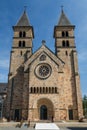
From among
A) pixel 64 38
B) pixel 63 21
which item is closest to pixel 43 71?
pixel 64 38

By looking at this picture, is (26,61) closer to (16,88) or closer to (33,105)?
(16,88)

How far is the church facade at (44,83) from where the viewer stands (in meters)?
36.1

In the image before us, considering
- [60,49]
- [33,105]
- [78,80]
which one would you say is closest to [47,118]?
[33,105]

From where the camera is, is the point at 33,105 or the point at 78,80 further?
the point at 78,80

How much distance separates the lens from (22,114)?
3547cm

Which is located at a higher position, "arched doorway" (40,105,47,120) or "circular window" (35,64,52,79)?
"circular window" (35,64,52,79)

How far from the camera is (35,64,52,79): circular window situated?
1516 inches

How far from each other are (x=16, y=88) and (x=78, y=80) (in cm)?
1459

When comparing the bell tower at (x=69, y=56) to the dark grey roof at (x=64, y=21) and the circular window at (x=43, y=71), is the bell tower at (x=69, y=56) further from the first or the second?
the circular window at (x=43, y=71)

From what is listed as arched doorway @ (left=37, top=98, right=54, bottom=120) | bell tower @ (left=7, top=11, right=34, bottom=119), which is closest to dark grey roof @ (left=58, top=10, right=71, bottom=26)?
bell tower @ (left=7, top=11, right=34, bottom=119)

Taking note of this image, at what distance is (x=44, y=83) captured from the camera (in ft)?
123

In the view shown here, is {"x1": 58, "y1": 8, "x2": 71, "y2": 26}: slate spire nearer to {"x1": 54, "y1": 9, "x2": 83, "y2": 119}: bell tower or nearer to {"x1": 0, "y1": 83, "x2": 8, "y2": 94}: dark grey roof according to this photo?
{"x1": 54, "y1": 9, "x2": 83, "y2": 119}: bell tower

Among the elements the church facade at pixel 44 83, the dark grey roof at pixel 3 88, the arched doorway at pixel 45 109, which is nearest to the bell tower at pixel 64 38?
the church facade at pixel 44 83

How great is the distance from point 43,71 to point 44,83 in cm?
305
